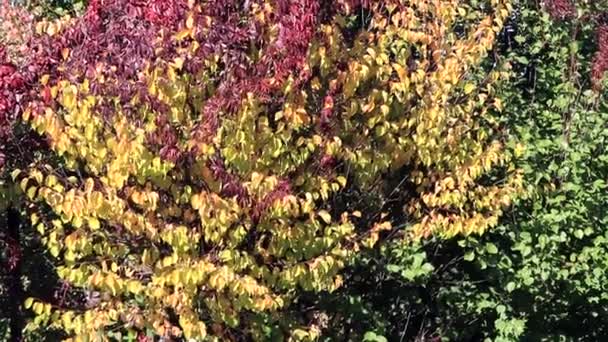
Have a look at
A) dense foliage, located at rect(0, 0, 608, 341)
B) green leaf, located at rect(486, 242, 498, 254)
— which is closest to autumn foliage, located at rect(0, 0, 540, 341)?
dense foliage, located at rect(0, 0, 608, 341)

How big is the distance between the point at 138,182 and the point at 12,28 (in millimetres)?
2242

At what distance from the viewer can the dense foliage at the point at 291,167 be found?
11.1 feet

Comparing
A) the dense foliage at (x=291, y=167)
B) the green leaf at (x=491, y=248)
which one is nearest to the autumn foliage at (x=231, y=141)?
the dense foliage at (x=291, y=167)

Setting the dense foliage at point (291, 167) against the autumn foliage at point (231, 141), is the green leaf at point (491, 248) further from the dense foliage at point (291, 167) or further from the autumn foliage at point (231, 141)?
the autumn foliage at point (231, 141)

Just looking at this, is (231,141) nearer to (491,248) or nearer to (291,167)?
(291,167)

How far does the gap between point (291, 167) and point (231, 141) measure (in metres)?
0.32

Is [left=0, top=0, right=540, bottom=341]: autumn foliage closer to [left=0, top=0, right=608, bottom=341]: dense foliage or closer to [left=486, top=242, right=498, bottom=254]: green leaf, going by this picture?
[left=0, top=0, right=608, bottom=341]: dense foliage

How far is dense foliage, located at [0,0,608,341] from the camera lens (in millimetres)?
3381

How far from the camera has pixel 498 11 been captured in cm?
421

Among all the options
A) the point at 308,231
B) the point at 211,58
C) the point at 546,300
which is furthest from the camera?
the point at 546,300

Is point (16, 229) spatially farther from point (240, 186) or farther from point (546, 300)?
point (546, 300)

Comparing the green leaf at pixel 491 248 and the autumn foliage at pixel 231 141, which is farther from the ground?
the autumn foliage at pixel 231 141

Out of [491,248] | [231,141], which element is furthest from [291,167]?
[491,248]

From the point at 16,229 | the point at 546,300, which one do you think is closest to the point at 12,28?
the point at 16,229
